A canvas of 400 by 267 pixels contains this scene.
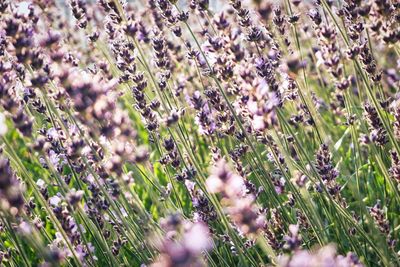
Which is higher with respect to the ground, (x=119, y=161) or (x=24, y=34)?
(x=24, y=34)

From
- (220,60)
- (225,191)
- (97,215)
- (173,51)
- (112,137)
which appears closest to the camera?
(225,191)

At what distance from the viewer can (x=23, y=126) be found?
2100 millimetres

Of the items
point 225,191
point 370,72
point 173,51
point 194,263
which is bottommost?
point 194,263

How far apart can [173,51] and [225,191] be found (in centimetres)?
336

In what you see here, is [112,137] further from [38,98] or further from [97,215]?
[38,98]

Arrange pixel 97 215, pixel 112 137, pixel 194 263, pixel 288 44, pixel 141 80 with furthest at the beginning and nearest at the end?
1. pixel 288 44
2. pixel 141 80
3. pixel 97 215
4. pixel 112 137
5. pixel 194 263

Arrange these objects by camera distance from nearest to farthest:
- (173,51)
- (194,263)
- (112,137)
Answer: (194,263) → (112,137) → (173,51)

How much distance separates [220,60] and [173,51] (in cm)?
218

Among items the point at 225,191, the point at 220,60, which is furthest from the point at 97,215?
the point at 225,191

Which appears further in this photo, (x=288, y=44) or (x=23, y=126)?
(x=288, y=44)

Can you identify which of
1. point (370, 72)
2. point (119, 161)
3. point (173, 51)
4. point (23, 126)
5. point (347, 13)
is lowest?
point (119, 161)

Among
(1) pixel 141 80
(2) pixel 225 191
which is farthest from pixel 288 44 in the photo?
(2) pixel 225 191

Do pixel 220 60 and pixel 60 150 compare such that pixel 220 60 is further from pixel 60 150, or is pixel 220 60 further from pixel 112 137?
pixel 60 150

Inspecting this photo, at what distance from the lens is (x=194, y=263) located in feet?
3.26
